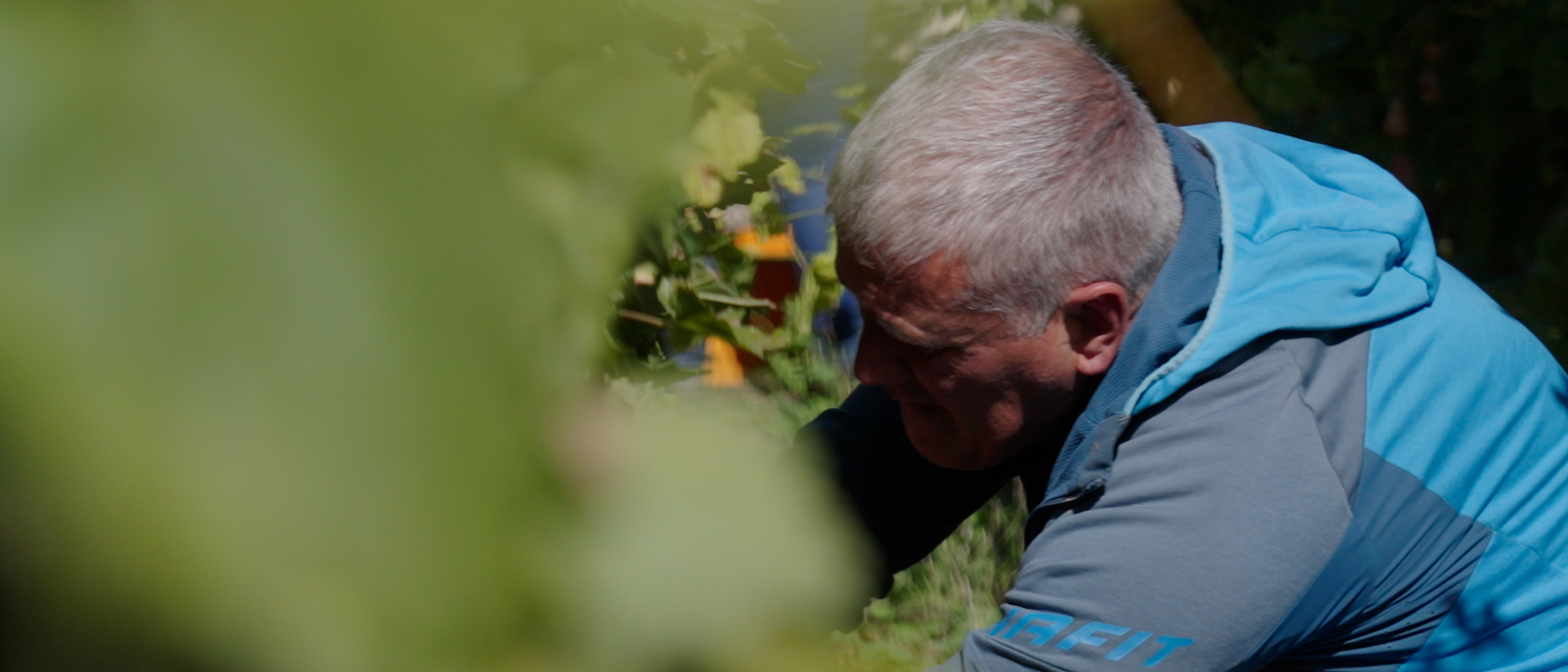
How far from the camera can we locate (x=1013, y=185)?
5.45 ft

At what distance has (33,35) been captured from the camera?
223 millimetres

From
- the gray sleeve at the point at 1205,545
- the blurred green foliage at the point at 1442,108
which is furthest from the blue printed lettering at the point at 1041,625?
the blurred green foliage at the point at 1442,108

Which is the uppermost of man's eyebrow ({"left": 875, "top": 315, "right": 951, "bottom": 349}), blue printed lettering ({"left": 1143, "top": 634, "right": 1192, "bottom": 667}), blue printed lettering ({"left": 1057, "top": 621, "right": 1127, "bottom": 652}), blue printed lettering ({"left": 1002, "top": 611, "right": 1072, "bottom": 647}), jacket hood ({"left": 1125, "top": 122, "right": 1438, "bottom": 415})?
man's eyebrow ({"left": 875, "top": 315, "right": 951, "bottom": 349})

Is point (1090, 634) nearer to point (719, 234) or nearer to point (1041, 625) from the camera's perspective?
Result: point (1041, 625)

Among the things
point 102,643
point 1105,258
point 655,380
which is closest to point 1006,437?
point 1105,258

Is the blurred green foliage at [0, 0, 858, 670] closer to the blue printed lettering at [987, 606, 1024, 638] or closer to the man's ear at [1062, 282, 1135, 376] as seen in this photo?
the blue printed lettering at [987, 606, 1024, 638]

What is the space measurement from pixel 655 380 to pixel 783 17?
70 centimetres

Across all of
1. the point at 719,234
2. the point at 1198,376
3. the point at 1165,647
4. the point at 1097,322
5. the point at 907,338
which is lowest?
the point at 1165,647

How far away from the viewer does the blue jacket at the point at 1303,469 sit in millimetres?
1485

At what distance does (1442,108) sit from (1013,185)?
107 inches

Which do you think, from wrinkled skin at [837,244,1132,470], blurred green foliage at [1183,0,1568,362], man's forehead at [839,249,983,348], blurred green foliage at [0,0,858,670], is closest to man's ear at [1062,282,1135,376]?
wrinkled skin at [837,244,1132,470]

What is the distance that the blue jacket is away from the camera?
1.49m

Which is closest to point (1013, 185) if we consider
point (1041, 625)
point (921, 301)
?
point (921, 301)

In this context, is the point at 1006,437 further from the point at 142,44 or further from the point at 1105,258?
the point at 142,44
